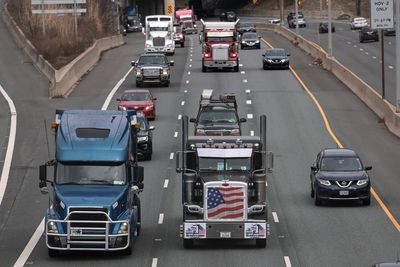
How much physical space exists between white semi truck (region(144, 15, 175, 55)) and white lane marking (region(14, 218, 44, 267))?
59599 mm

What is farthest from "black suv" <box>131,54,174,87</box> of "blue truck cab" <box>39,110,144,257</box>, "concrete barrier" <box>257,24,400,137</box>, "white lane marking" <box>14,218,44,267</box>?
"blue truck cab" <box>39,110,144,257</box>

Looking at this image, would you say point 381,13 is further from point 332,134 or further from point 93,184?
point 93,184

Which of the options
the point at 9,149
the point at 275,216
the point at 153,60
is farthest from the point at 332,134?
the point at 153,60

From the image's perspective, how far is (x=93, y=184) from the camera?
2759 centimetres

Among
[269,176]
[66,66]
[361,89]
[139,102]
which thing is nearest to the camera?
[269,176]

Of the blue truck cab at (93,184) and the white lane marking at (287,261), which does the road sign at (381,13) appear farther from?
the white lane marking at (287,261)

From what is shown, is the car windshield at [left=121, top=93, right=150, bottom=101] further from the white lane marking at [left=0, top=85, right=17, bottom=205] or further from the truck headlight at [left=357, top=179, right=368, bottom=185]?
the truck headlight at [left=357, top=179, right=368, bottom=185]

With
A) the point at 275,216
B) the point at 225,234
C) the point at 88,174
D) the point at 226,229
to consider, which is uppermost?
the point at 88,174

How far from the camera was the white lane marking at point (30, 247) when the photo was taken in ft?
90.4

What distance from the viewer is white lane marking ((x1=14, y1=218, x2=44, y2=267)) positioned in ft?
90.4

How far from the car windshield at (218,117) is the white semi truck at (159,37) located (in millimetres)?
47199

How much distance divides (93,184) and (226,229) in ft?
11.4

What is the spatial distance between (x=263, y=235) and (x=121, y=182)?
12.4 feet

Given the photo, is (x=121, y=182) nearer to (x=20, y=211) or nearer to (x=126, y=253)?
(x=126, y=253)
